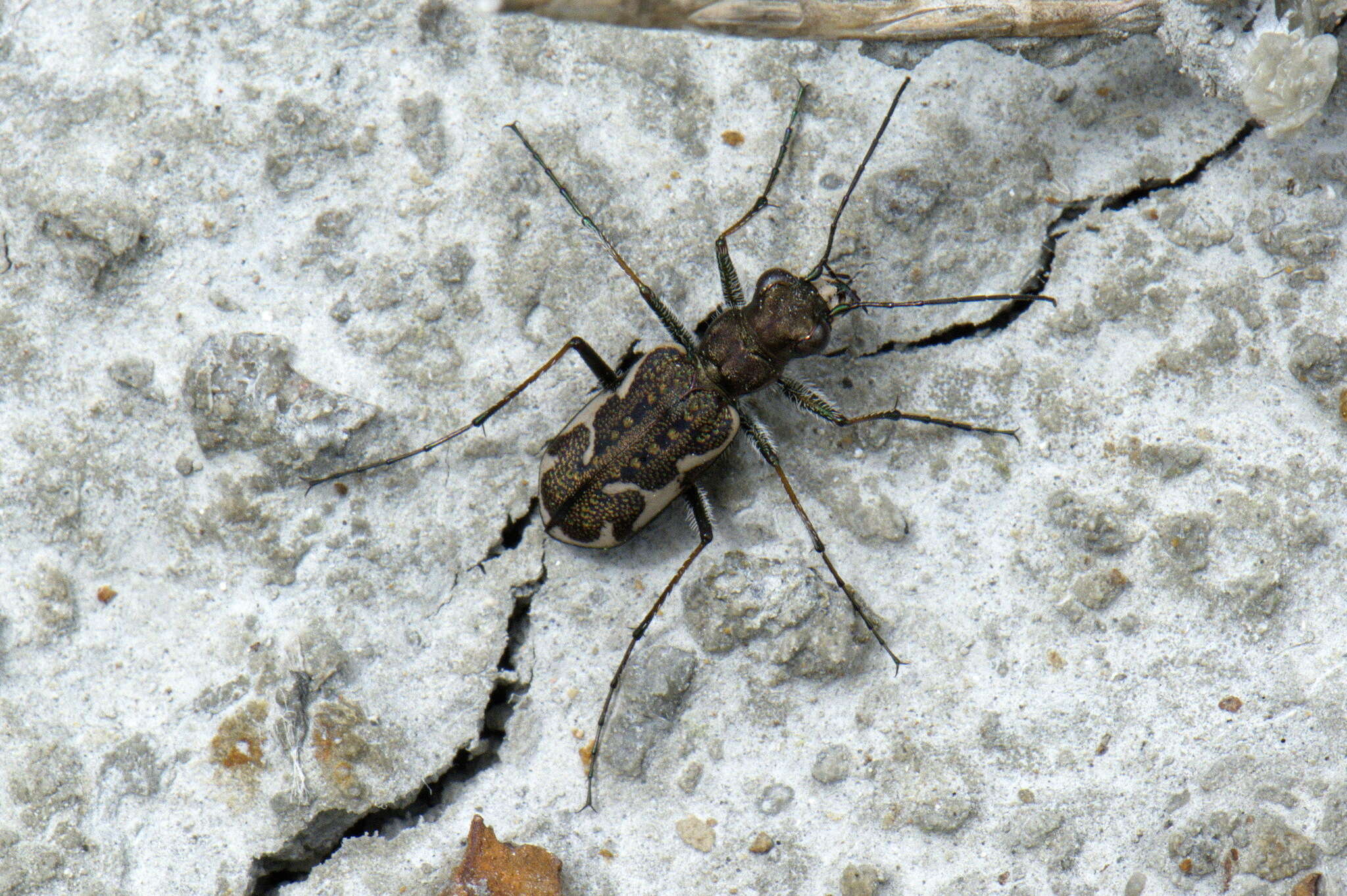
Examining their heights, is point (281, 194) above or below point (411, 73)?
below

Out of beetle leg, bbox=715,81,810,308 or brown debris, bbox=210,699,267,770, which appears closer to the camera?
brown debris, bbox=210,699,267,770

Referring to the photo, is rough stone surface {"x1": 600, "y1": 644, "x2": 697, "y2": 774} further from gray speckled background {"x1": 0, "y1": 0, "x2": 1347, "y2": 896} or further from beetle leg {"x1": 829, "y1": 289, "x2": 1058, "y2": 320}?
beetle leg {"x1": 829, "y1": 289, "x2": 1058, "y2": 320}

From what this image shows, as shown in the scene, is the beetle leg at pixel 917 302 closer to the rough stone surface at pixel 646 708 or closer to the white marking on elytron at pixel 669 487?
the white marking on elytron at pixel 669 487

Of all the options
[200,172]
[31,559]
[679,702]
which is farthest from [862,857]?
[200,172]

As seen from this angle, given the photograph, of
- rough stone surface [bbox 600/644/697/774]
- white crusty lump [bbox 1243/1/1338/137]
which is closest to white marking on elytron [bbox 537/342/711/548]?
rough stone surface [bbox 600/644/697/774]

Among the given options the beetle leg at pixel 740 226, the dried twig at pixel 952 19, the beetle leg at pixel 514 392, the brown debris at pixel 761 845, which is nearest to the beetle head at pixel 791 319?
the beetle leg at pixel 740 226

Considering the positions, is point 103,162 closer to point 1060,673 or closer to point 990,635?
point 990,635

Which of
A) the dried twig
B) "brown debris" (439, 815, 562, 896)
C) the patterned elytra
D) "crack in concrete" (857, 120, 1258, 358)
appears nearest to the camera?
the dried twig

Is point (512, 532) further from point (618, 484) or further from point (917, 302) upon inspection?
point (917, 302)
